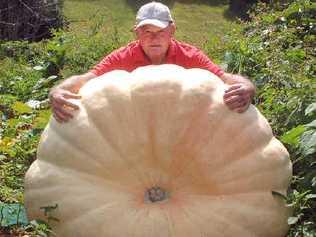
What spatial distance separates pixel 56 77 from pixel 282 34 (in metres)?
1.94

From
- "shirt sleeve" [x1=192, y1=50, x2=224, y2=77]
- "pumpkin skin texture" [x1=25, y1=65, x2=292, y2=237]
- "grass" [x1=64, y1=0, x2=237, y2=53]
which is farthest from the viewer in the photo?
"grass" [x1=64, y1=0, x2=237, y2=53]

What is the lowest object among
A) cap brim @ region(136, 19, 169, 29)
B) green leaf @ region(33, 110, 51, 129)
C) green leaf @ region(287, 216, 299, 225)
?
green leaf @ region(33, 110, 51, 129)

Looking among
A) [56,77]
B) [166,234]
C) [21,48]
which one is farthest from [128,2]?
[166,234]

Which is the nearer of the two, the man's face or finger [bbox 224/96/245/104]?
finger [bbox 224/96/245/104]

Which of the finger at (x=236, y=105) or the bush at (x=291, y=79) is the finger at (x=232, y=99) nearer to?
the finger at (x=236, y=105)

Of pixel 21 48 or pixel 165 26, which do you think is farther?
pixel 21 48

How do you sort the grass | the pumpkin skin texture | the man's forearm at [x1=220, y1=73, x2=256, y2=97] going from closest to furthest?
the pumpkin skin texture → the man's forearm at [x1=220, y1=73, x2=256, y2=97] → the grass

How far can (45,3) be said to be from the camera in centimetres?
943

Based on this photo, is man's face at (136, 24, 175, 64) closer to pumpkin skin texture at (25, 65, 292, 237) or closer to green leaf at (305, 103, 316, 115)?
pumpkin skin texture at (25, 65, 292, 237)

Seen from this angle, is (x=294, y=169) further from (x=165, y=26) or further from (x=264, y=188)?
(x=165, y=26)

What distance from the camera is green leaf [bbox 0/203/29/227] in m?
3.43

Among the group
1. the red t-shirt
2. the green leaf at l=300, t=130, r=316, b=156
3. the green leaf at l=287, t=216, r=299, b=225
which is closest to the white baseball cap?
the red t-shirt

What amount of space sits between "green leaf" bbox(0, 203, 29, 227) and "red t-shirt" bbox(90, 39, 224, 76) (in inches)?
33.7

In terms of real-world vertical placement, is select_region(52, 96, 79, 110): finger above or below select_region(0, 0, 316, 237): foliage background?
above
